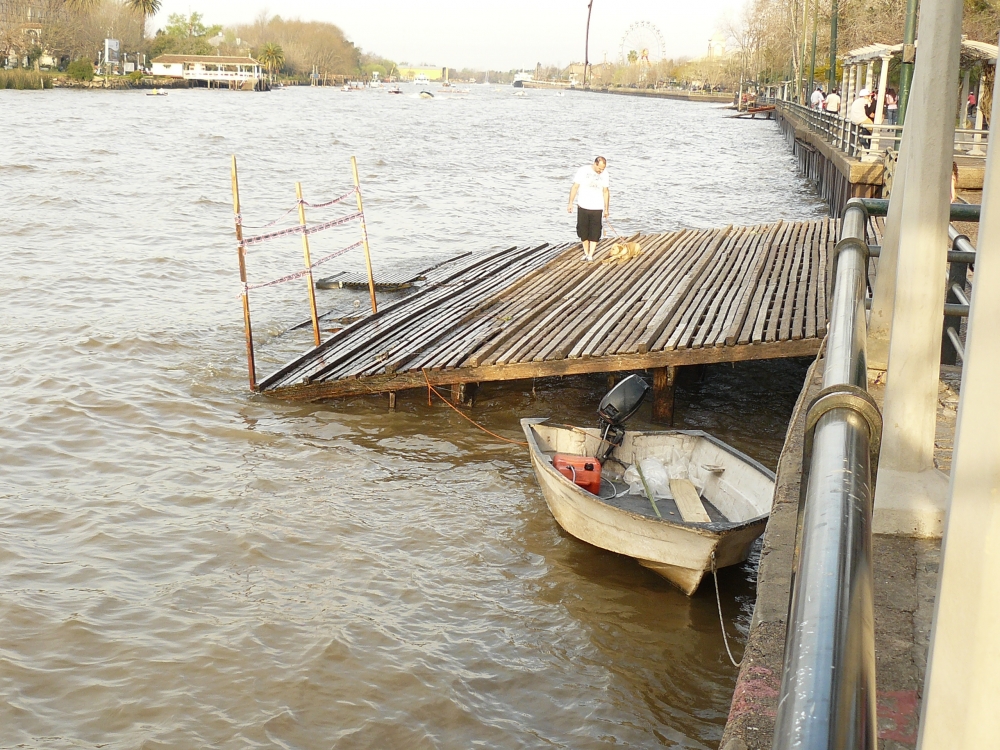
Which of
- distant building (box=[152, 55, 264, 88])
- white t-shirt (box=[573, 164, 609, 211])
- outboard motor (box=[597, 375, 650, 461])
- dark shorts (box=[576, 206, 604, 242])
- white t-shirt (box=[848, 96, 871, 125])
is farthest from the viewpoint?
distant building (box=[152, 55, 264, 88])

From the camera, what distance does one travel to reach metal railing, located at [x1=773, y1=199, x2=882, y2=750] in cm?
90

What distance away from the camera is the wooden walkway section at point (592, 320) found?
9.77 metres

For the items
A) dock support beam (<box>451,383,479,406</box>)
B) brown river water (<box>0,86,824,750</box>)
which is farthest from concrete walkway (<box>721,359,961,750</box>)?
dock support beam (<box>451,383,479,406</box>)

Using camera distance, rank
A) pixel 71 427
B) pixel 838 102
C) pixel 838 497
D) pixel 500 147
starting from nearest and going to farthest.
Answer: pixel 838 497 → pixel 71 427 → pixel 838 102 → pixel 500 147

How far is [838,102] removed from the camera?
1326 inches

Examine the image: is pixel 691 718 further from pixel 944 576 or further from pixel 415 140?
pixel 415 140

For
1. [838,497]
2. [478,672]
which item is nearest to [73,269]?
[478,672]

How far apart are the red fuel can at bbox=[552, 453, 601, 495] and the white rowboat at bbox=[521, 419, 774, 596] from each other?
4.7 inches

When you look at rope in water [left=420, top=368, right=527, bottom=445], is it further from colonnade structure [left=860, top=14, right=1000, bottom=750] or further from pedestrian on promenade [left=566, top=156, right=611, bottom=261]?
colonnade structure [left=860, top=14, right=1000, bottom=750]

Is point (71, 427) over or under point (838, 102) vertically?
under

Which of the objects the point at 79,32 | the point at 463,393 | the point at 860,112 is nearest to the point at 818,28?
the point at 860,112

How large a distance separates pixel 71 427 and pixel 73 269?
9340 mm

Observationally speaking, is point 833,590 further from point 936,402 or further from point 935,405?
point 936,402

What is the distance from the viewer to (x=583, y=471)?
7.74m
